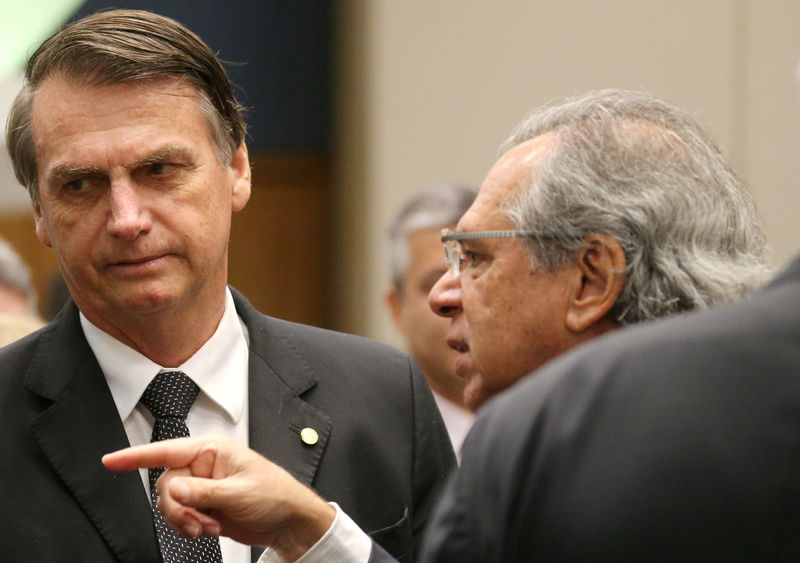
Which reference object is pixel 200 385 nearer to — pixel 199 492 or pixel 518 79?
pixel 199 492

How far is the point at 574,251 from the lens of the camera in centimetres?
197

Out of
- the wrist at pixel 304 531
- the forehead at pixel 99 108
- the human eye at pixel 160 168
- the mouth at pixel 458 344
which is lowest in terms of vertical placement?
the wrist at pixel 304 531

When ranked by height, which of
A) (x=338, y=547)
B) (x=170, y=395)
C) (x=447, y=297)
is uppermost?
(x=447, y=297)

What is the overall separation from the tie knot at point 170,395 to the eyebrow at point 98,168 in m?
0.39

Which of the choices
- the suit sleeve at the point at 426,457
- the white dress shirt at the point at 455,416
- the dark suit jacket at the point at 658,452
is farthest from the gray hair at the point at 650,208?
the white dress shirt at the point at 455,416

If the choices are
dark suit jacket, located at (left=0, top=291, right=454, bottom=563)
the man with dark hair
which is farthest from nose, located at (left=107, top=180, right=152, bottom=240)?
dark suit jacket, located at (left=0, top=291, right=454, bottom=563)

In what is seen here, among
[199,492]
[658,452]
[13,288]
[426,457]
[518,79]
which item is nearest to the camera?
[658,452]

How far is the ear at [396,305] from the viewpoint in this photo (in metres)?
4.03

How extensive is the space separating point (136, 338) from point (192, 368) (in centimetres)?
12

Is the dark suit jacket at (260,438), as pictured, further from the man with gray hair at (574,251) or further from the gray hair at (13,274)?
the gray hair at (13,274)

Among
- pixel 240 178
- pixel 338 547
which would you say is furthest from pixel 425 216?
pixel 338 547

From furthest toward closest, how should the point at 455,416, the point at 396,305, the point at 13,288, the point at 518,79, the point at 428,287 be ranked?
the point at 518,79 → the point at 13,288 → the point at 396,305 → the point at 428,287 → the point at 455,416

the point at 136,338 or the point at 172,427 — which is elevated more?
the point at 136,338

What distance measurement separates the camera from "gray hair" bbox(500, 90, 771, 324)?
1.94m
